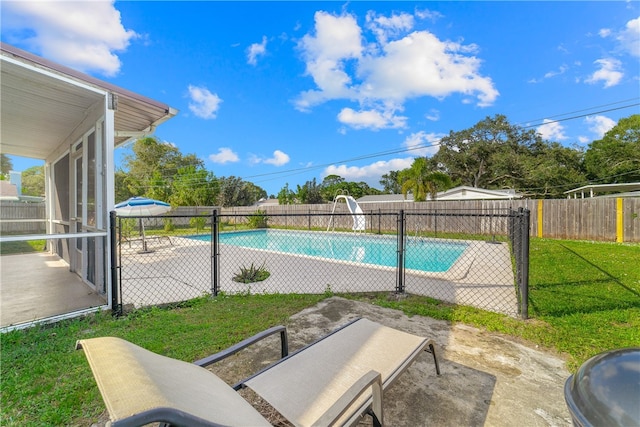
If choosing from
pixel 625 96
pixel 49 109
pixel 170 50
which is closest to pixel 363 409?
pixel 49 109

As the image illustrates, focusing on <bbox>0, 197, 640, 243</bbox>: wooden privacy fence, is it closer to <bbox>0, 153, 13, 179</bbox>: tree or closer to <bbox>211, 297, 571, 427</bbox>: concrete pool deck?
<bbox>0, 153, 13, 179</bbox>: tree

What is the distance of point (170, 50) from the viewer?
29.6ft

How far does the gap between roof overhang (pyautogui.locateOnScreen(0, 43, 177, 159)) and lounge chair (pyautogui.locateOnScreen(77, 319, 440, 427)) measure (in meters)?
3.72

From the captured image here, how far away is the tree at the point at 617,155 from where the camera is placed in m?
25.5

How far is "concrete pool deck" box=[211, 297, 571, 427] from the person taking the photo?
1.93 meters

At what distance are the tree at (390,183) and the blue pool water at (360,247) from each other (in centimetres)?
3493

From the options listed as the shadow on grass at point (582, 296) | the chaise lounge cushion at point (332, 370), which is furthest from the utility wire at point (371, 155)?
the chaise lounge cushion at point (332, 370)

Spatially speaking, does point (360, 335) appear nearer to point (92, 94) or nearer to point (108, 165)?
point (108, 165)

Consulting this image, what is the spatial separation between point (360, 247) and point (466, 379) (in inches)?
400

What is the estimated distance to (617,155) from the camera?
26.5 metres

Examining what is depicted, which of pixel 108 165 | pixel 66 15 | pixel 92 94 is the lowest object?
pixel 108 165

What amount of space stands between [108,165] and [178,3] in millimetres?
4425

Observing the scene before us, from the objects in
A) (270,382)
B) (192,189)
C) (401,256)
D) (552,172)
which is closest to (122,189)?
(192,189)

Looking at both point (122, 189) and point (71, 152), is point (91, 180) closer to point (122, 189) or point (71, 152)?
point (71, 152)
